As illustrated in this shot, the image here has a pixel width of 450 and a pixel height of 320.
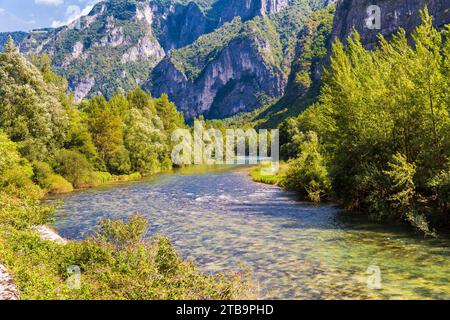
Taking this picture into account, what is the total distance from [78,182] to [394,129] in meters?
45.7

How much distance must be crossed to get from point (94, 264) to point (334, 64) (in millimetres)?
26934

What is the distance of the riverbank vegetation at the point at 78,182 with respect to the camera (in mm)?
14281

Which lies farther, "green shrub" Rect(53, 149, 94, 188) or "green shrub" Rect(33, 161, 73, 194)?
"green shrub" Rect(53, 149, 94, 188)

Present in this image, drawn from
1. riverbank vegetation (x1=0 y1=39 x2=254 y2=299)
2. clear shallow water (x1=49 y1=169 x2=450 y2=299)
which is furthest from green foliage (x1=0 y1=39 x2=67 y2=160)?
clear shallow water (x1=49 y1=169 x2=450 y2=299)

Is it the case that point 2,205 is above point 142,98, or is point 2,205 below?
below

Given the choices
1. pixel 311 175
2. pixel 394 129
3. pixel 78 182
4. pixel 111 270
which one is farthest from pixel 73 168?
pixel 111 270

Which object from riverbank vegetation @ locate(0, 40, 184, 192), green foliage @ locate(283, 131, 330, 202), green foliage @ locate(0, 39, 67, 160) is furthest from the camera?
riverbank vegetation @ locate(0, 40, 184, 192)

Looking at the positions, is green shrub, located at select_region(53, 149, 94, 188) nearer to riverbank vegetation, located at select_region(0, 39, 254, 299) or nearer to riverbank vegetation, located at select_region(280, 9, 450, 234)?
riverbank vegetation, located at select_region(0, 39, 254, 299)

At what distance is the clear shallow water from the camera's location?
56.4ft

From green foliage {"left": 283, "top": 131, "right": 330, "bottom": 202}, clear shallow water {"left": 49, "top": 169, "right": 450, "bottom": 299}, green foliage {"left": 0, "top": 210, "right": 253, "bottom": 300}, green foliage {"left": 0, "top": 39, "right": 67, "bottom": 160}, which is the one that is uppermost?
green foliage {"left": 0, "top": 39, "right": 67, "bottom": 160}

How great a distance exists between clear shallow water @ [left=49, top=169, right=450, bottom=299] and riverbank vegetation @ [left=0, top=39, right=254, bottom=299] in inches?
120
